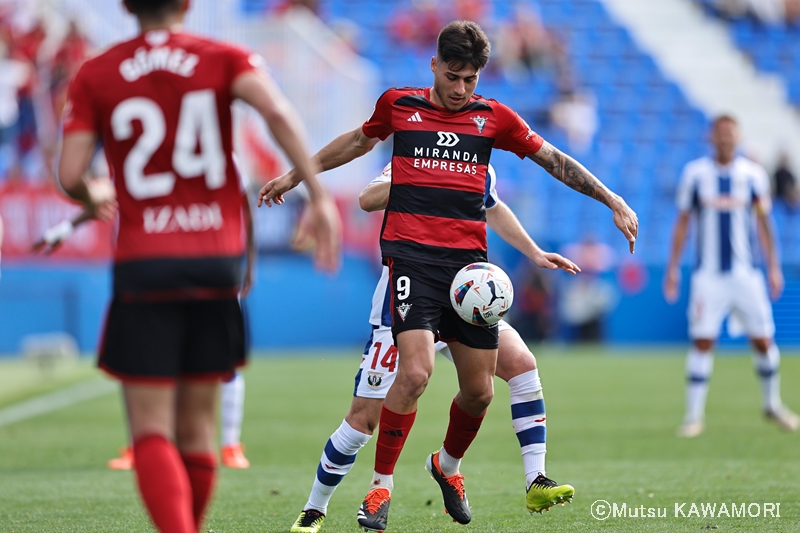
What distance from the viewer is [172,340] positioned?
12.5ft

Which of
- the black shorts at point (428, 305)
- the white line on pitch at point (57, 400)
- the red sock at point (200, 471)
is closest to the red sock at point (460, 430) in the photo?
the black shorts at point (428, 305)

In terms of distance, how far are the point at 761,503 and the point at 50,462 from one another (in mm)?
5246

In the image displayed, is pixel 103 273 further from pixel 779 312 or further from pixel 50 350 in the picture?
pixel 779 312

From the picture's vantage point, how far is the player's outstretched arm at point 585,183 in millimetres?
5363

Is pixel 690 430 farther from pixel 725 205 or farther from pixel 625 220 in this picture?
pixel 625 220

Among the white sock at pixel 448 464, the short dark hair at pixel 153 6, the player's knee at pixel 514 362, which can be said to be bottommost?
the white sock at pixel 448 464

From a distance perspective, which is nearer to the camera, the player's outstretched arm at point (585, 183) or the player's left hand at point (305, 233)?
the player's left hand at point (305, 233)

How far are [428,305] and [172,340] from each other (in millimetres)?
1688

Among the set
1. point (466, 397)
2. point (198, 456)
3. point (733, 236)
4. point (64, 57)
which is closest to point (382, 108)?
point (466, 397)

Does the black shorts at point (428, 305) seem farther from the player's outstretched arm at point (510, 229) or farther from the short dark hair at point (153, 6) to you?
the short dark hair at point (153, 6)

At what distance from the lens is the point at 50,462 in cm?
850

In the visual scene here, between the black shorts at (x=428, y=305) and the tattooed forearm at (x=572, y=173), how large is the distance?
0.73 metres

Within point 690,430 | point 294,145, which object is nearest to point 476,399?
point 294,145

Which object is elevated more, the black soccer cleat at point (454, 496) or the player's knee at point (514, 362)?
the player's knee at point (514, 362)
